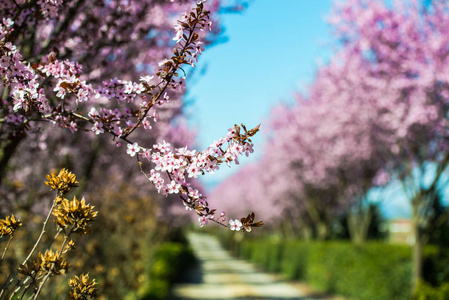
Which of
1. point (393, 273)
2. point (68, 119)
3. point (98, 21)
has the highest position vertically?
point (98, 21)

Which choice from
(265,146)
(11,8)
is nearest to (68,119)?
(11,8)

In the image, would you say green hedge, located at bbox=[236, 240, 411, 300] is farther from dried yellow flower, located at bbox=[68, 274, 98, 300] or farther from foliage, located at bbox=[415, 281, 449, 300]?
dried yellow flower, located at bbox=[68, 274, 98, 300]

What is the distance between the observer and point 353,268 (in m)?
14.1

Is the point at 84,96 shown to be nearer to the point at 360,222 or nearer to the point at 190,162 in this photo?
the point at 190,162

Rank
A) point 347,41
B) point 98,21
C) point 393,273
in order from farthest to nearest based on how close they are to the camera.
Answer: point 347,41, point 393,273, point 98,21

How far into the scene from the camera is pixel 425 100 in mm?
10484

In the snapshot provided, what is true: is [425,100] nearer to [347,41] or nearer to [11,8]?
[347,41]

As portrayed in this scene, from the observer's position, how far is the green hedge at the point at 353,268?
1164 cm

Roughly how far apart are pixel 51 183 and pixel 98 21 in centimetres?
320

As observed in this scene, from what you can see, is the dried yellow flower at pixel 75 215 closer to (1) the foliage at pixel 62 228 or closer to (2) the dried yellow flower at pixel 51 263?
(1) the foliage at pixel 62 228

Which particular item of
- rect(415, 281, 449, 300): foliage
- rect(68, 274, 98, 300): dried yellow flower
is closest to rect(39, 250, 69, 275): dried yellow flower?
rect(68, 274, 98, 300): dried yellow flower

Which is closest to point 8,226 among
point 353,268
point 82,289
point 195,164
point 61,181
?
point 61,181

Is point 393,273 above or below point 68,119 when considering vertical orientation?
below

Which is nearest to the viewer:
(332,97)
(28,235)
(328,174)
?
(28,235)
